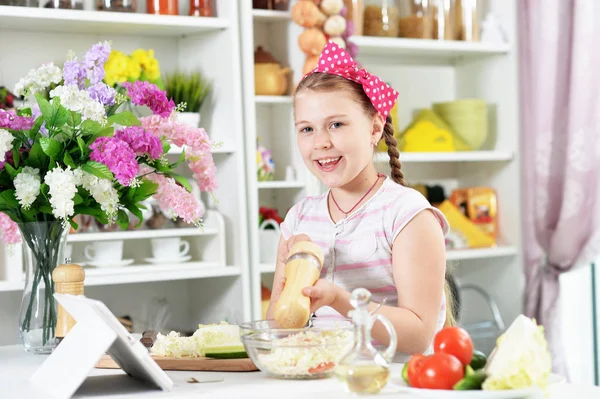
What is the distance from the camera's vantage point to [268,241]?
3121 millimetres

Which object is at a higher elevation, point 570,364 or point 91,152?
point 91,152

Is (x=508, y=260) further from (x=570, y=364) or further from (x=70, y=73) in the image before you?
(x=70, y=73)

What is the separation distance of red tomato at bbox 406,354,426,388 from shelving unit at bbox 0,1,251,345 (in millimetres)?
1804

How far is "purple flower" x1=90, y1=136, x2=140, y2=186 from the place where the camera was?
1.57 m

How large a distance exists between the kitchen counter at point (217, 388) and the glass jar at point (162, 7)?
179 cm

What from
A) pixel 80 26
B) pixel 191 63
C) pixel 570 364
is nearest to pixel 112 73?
pixel 80 26

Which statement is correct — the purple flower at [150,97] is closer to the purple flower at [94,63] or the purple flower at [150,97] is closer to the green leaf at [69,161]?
the purple flower at [94,63]

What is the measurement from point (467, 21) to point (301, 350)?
2.49m

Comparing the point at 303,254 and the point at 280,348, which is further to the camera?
the point at 303,254

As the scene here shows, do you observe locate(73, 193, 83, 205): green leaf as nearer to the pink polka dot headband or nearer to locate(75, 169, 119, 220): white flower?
locate(75, 169, 119, 220): white flower

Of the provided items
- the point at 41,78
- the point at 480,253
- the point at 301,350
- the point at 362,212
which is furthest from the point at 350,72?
the point at 480,253

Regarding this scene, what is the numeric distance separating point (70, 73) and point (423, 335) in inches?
31.1

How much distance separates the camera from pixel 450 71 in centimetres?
384

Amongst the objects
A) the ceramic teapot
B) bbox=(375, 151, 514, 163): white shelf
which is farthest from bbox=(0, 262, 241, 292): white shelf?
bbox=(375, 151, 514, 163): white shelf
